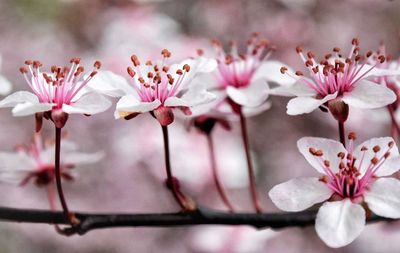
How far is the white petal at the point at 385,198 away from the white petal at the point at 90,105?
16.9 inches

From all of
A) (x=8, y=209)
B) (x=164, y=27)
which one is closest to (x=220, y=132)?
(x=164, y=27)

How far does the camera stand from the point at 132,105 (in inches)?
49.6

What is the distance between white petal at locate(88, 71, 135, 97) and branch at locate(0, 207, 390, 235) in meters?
0.22

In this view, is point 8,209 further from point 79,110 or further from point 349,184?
point 349,184

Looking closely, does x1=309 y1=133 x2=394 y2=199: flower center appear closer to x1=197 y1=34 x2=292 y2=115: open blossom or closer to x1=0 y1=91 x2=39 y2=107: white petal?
x1=197 y1=34 x2=292 y2=115: open blossom

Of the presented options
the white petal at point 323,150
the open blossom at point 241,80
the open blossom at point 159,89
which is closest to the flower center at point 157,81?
the open blossom at point 159,89

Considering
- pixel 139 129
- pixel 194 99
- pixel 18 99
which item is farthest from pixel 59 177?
pixel 139 129

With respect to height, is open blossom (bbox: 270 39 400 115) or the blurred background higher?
open blossom (bbox: 270 39 400 115)

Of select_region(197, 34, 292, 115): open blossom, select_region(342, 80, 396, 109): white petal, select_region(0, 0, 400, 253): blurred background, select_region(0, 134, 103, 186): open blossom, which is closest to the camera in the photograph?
select_region(342, 80, 396, 109): white petal

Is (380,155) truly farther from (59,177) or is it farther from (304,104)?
(59,177)

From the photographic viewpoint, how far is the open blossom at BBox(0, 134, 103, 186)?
160 cm

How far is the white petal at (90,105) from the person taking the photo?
4.14 ft

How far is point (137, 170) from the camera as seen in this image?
387 cm

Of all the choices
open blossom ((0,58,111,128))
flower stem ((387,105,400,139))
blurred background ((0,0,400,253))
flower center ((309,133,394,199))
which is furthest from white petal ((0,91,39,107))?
blurred background ((0,0,400,253))
